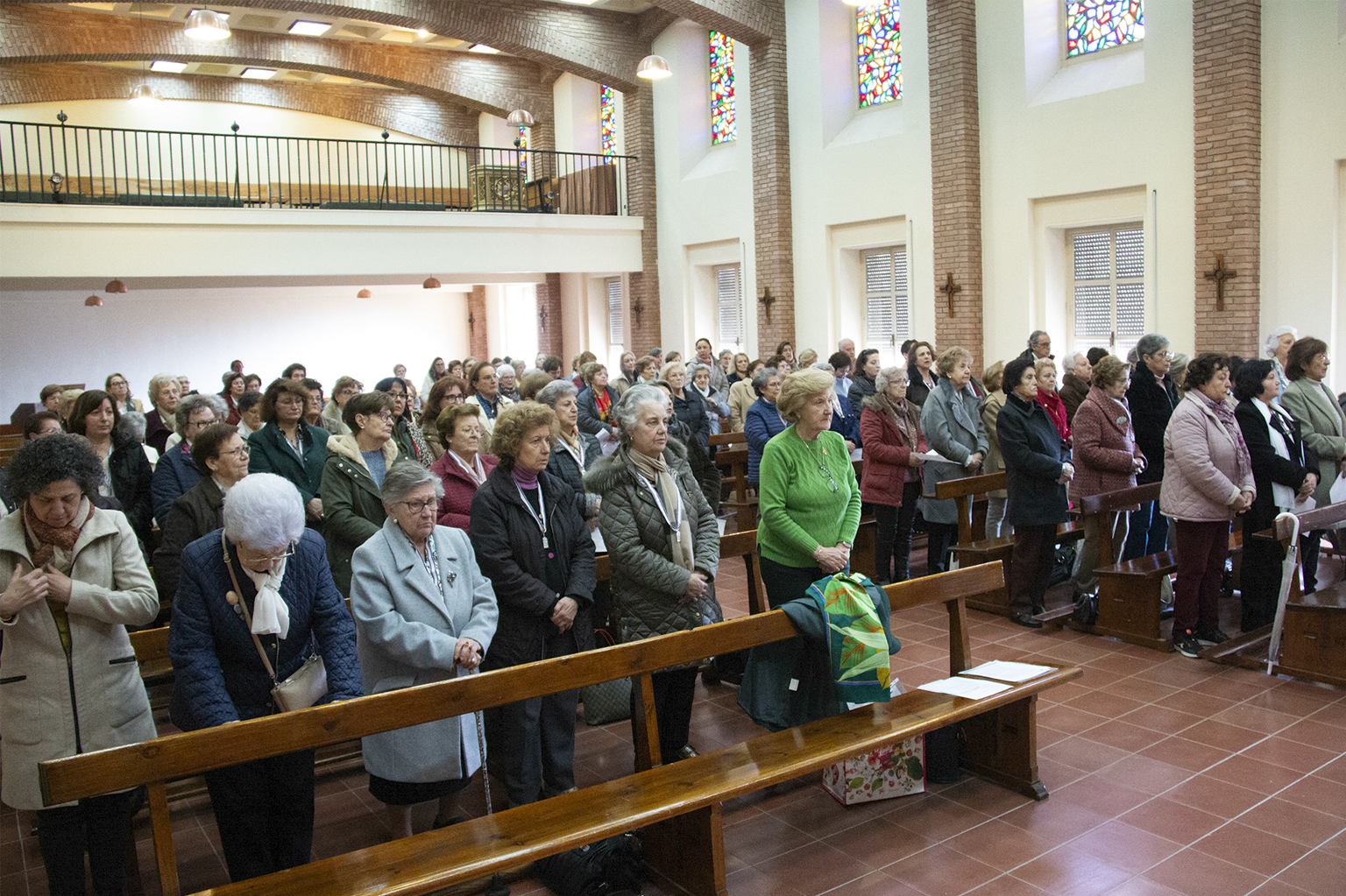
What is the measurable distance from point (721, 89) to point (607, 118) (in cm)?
358

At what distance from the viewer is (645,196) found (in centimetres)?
1734

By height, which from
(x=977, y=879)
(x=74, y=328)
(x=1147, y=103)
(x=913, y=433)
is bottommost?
(x=977, y=879)

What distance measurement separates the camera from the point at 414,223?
15.0 metres

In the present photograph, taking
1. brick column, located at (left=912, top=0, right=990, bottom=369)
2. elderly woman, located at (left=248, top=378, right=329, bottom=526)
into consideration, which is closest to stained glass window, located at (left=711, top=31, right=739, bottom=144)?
brick column, located at (left=912, top=0, right=990, bottom=369)

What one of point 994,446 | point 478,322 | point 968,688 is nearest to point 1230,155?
point 994,446

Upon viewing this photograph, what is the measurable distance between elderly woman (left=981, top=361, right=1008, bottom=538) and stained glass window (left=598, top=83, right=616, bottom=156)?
13.0 meters

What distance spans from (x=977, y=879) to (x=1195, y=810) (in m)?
1.03

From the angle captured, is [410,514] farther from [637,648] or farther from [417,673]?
[637,648]

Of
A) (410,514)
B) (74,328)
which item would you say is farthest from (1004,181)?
(74,328)

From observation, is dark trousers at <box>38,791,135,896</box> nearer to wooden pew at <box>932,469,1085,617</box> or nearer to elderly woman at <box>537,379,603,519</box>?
elderly woman at <box>537,379,603,519</box>

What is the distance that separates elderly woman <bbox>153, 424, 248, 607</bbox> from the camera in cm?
414

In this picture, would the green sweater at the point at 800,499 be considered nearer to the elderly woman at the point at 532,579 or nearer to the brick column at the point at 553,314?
the elderly woman at the point at 532,579

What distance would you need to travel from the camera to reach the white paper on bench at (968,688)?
4059mm

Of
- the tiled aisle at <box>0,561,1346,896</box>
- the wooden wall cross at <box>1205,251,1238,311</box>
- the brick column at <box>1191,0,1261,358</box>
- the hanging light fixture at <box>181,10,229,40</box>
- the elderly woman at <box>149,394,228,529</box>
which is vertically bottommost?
the tiled aisle at <box>0,561,1346,896</box>
